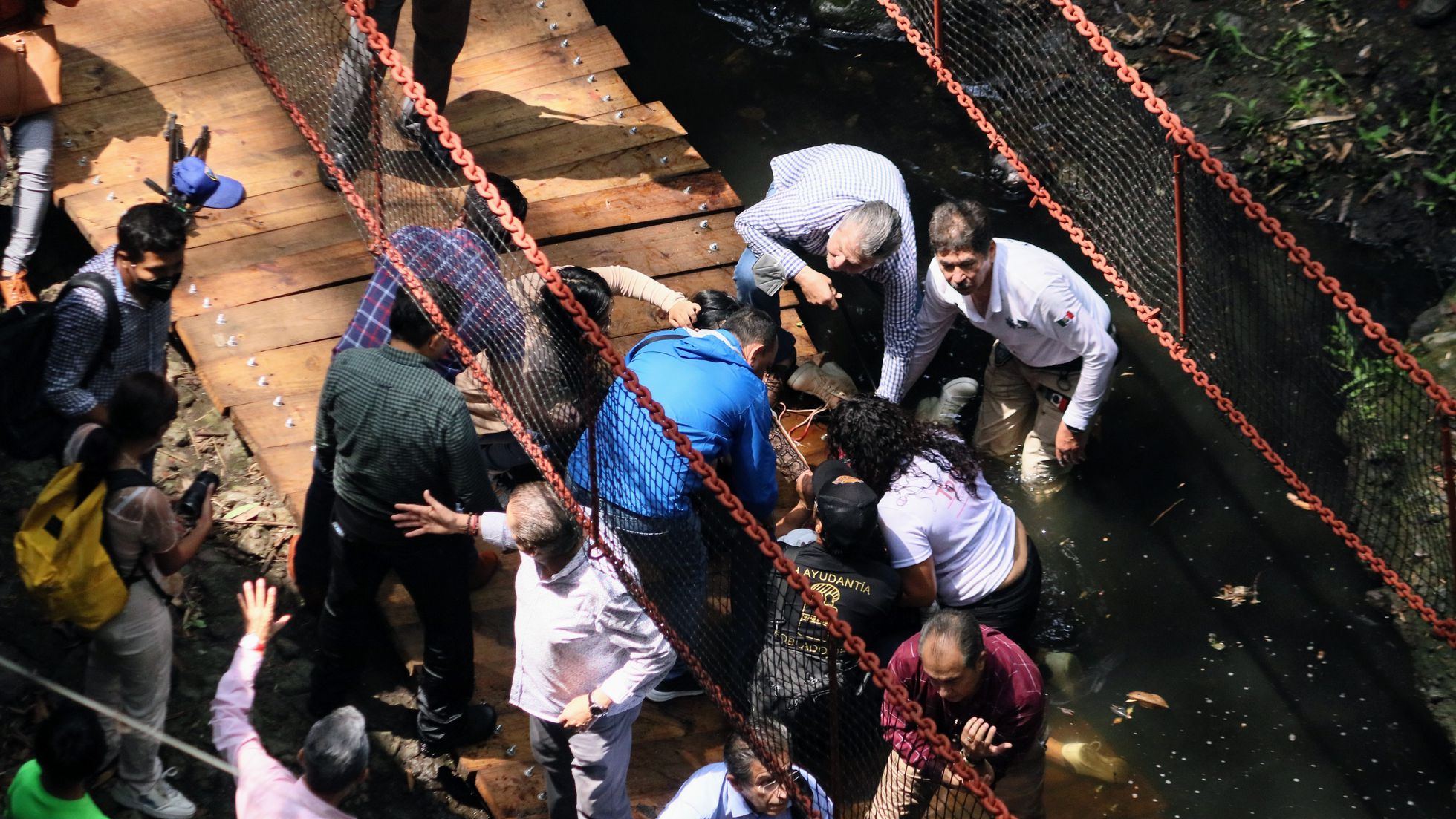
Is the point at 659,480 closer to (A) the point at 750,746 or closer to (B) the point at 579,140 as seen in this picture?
(A) the point at 750,746

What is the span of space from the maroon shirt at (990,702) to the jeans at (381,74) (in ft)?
10.1

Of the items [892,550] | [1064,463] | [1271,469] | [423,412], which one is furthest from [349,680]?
[1271,469]

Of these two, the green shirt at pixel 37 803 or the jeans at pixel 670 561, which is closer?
the green shirt at pixel 37 803

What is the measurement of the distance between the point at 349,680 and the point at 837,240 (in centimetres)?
246

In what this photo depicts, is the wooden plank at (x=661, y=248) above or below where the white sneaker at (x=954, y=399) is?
above

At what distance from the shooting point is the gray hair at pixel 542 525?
3812 mm

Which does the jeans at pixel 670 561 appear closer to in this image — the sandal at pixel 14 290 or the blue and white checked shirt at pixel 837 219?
the blue and white checked shirt at pixel 837 219

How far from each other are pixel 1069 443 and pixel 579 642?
7.91 ft

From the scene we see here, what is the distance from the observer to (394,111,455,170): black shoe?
5.65 meters

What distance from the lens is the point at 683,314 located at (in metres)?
5.05

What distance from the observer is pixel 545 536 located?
3.82m

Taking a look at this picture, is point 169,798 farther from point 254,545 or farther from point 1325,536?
point 1325,536

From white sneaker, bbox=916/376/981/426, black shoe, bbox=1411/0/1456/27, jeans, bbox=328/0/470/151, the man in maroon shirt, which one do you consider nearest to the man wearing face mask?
jeans, bbox=328/0/470/151

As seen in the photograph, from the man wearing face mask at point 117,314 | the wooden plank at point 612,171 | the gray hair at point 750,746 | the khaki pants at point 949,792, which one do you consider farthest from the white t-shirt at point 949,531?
the wooden plank at point 612,171
